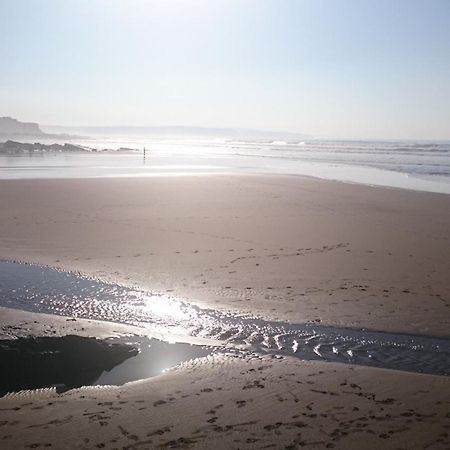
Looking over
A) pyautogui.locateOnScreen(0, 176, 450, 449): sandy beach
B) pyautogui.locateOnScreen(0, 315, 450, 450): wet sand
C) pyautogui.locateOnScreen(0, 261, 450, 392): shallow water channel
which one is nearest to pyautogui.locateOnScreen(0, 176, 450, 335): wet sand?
pyautogui.locateOnScreen(0, 176, 450, 449): sandy beach

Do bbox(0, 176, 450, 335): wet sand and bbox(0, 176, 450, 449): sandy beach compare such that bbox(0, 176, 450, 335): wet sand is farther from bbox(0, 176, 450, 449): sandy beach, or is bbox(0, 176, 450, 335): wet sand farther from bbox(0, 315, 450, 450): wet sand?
bbox(0, 315, 450, 450): wet sand

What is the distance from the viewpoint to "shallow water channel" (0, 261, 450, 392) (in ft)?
19.1

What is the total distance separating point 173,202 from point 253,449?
14.9m

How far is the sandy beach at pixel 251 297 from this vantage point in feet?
14.1

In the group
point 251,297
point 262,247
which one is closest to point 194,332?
point 251,297

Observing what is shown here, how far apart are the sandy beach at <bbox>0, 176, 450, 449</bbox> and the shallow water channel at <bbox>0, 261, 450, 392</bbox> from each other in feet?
0.94

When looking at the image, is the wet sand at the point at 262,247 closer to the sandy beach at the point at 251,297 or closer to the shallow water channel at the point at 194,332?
the sandy beach at the point at 251,297

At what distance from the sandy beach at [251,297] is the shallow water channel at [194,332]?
0.29m

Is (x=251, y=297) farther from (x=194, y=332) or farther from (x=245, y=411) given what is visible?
(x=245, y=411)

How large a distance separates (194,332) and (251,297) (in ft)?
5.39

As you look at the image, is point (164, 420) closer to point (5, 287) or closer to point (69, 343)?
point (69, 343)

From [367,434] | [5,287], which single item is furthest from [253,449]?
[5,287]

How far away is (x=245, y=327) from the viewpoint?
6.86 m

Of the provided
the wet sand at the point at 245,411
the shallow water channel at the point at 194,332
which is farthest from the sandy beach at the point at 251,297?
the shallow water channel at the point at 194,332
